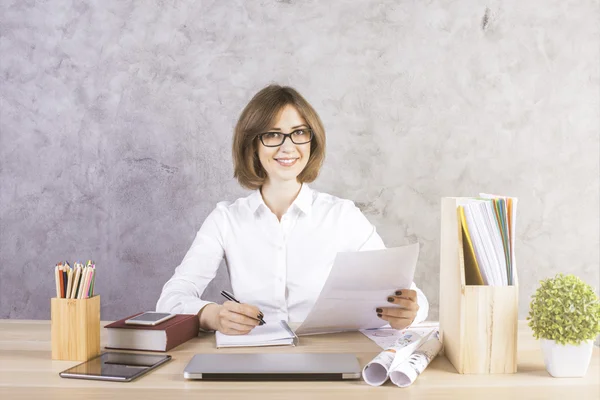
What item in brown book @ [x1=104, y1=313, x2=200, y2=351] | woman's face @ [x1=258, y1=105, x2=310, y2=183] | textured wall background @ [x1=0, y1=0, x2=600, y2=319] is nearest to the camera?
brown book @ [x1=104, y1=313, x2=200, y2=351]

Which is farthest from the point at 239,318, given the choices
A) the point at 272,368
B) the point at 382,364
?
the point at 382,364

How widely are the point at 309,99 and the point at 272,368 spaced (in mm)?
1793

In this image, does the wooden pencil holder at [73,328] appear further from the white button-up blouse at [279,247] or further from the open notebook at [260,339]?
the white button-up blouse at [279,247]

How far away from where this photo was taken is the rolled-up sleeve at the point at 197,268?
1790 mm

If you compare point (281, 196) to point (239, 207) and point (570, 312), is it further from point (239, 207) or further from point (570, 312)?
point (570, 312)

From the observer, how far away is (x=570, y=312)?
1081mm

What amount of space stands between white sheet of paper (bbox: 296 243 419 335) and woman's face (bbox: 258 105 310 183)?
753 millimetres

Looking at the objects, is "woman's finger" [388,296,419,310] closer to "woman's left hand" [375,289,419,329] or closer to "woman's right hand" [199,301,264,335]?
"woman's left hand" [375,289,419,329]

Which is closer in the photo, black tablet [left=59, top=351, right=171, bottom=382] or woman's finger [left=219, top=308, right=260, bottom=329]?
black tablet [left=59, top=351, right=171, bottom=382]

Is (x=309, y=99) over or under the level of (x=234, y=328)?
over

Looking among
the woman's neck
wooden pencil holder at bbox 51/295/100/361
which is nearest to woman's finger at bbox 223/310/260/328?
wooden pencil holder at bbox 51/295/100/361

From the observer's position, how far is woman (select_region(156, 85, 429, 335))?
209cm

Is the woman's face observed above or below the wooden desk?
above

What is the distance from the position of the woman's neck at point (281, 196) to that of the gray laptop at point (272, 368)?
1.04 m
